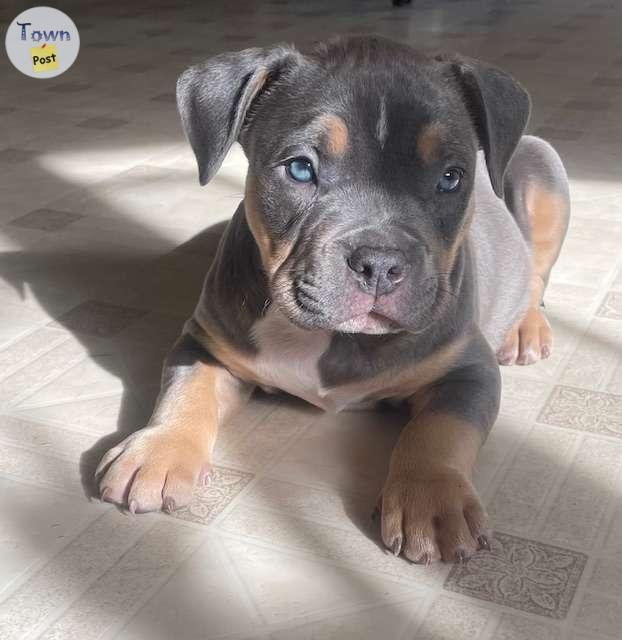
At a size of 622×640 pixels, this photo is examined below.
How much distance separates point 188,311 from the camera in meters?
4.12

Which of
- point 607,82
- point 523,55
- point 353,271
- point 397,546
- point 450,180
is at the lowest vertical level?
point 523,55

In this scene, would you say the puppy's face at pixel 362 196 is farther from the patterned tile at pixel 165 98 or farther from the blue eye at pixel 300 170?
the patterned tile at pixel 165 98

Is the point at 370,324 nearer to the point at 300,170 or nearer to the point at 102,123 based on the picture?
the point at 300,170

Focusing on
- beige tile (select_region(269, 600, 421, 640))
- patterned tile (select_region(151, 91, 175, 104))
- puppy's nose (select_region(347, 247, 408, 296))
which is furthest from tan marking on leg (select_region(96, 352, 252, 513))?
patterned tile (select_region(151, 91, 175, 104))

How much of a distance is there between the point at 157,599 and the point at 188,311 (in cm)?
177

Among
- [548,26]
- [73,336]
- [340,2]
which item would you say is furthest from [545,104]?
[340,2]

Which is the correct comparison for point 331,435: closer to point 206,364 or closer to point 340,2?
point 206,364

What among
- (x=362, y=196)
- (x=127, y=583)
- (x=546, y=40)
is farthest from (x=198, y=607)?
(x=546, y=40)

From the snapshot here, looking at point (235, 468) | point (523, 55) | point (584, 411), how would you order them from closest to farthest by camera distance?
point (235, 468) → point (584, 411) → point (523, 55)

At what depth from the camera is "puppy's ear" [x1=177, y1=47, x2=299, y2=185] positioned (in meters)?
2.82

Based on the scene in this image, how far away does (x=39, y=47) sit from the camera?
857cm

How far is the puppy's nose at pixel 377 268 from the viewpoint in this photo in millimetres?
→ 2619

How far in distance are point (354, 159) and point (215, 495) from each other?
96 cm

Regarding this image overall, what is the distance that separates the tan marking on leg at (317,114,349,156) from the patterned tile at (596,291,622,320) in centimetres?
176
